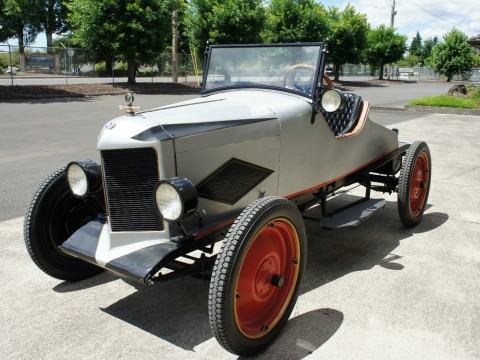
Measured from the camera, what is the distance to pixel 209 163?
3.07 m

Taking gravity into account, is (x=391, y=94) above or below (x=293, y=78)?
below

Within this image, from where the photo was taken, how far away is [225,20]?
2484 cm

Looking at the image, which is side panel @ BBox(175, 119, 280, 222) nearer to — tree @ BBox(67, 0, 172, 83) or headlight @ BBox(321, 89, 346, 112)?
headlight @ BBox(321, 89, 346, 112)

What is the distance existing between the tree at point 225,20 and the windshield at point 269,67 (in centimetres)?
2100

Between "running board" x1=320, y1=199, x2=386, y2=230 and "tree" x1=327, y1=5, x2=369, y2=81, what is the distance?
30931mm

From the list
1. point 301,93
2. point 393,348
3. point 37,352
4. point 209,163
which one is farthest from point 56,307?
point 301,93

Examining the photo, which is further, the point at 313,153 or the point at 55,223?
the point at 313,153

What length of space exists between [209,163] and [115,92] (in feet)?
65.1

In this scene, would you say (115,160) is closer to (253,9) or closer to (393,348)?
(393,348)

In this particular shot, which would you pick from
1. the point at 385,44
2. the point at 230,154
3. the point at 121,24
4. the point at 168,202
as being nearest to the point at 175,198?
the point at 168,202

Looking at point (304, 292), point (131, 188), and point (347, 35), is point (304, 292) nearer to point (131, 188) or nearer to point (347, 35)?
point (131, 188)

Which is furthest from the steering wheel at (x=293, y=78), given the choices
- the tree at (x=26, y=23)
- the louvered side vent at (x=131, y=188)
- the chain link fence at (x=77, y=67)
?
the tree at (x=26, y=23)

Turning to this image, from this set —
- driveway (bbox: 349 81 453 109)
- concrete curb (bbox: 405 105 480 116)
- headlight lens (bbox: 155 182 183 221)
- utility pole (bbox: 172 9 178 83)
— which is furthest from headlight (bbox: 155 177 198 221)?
utility pole (bbox: 172 9 178 83)

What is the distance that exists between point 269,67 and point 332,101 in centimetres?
68
